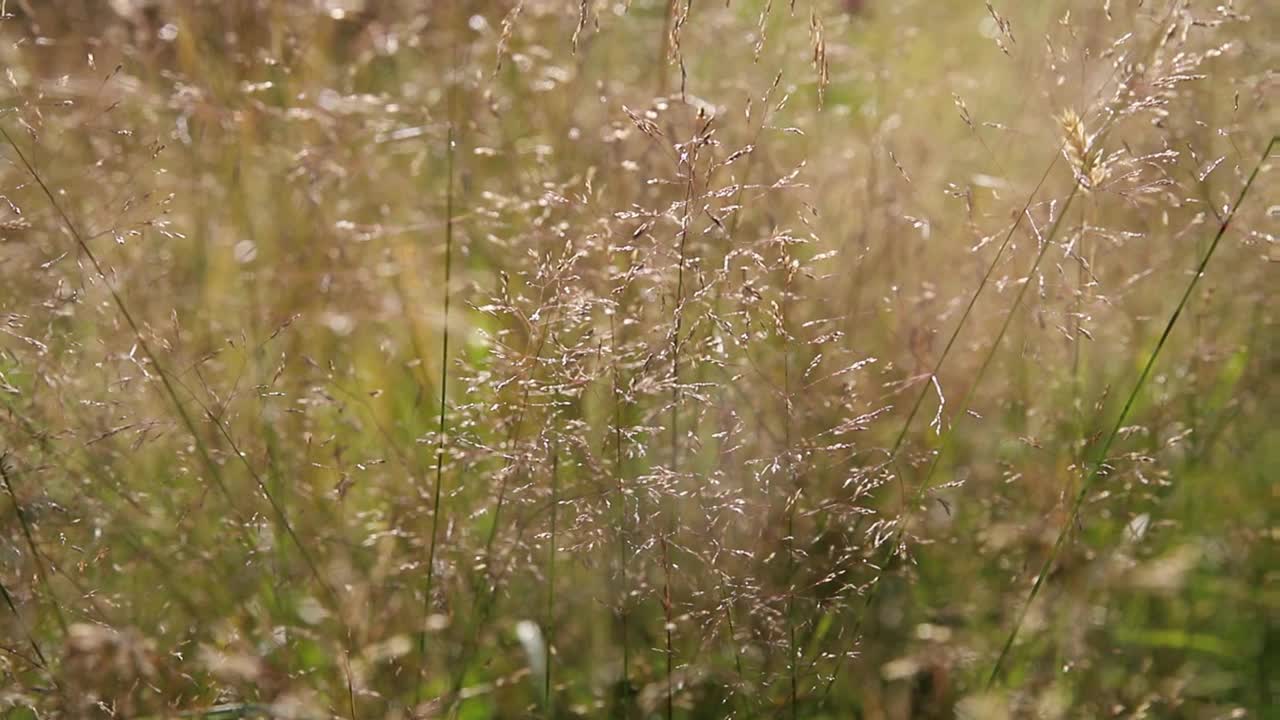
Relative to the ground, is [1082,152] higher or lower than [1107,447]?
higher

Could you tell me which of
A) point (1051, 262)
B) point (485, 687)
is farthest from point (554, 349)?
point (1051, 262)

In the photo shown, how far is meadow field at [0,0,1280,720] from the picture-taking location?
1.51 metres

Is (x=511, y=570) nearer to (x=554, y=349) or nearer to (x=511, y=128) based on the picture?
(x=554, y=349)

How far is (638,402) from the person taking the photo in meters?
1.80

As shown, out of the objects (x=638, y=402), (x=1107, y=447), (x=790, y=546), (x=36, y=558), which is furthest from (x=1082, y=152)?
(x=36, y=558)

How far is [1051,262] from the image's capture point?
2012mm

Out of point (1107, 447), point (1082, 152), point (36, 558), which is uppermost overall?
point (1082, 152)

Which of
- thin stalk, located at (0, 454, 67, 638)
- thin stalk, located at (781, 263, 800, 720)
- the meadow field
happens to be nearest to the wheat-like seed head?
the meadow field

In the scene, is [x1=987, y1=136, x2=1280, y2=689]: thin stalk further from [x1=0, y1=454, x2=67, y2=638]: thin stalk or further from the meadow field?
[x1=0, y1=454, x2=67, y2=638]: thin stalk

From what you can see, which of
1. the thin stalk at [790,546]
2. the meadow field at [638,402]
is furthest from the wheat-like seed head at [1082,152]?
the thin stalk at [790,546]

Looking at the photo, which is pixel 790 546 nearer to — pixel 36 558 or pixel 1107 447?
pixel 1107 447

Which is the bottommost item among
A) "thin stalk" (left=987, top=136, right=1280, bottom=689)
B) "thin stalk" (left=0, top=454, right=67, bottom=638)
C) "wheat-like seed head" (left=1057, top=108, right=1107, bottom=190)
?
"thin stalk" (left=987, top=136, right=1280, bottom=689)

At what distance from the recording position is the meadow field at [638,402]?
151cm

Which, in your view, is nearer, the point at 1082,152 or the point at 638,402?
the point at 1082,152
